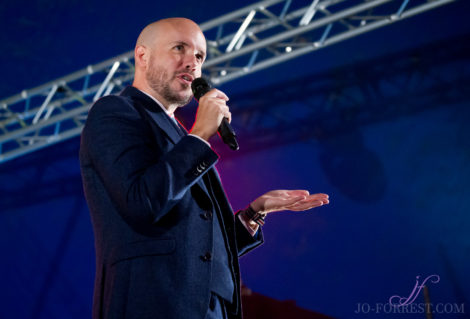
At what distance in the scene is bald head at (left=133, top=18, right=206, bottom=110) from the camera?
1.48 m

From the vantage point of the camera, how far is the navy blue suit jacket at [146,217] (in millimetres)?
1089

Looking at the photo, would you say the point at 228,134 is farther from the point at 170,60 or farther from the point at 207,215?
the point at 170,60

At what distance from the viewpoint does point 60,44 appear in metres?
5.14

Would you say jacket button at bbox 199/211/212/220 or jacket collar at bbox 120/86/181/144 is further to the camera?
jacket collar at bbox 120/86/181/144

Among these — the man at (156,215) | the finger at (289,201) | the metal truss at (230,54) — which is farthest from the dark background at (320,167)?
the man at (156,215)

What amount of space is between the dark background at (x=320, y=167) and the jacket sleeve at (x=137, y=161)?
3.80m

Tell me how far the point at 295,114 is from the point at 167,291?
4278 mm

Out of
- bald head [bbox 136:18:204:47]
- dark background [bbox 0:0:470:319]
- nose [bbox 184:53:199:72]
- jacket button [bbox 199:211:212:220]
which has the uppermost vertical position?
dark background [bbox 0:0:470:319]

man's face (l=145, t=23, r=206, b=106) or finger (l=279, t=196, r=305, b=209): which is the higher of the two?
man's face (l=145, t=23, r=206, b=106)

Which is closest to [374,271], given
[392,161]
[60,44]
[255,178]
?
[392,161]

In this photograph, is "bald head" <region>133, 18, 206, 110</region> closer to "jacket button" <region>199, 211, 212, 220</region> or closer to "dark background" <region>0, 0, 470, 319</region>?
"jacket button" <region>199, 211, 212, 220</region>

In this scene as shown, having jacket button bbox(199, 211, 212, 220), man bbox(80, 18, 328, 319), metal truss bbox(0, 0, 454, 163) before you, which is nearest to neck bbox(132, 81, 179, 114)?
man bbox(80, 18, 328, 319)

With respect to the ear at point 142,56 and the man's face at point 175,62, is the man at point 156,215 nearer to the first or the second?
the man's face at point 175,62

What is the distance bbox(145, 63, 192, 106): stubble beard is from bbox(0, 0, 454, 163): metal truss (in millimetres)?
2950
